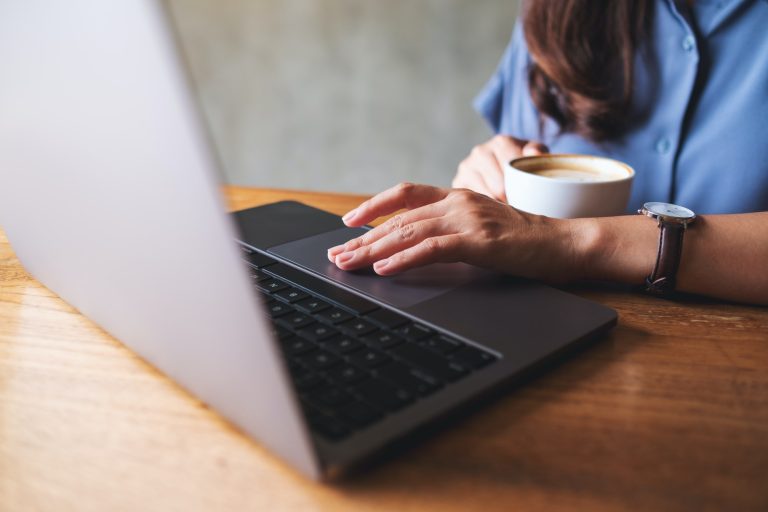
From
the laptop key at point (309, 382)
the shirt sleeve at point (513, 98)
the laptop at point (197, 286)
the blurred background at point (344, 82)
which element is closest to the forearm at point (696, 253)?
the laptop at point (197, 286)

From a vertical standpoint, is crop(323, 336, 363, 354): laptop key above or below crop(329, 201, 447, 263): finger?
below

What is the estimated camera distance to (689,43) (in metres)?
0.93

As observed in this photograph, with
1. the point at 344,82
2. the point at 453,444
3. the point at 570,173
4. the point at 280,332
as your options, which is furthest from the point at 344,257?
the point at 344,82

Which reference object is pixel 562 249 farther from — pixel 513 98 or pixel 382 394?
pixel 513 98

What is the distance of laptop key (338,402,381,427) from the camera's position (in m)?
0.35

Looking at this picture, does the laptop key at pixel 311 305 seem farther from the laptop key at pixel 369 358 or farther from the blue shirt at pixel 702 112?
the blue shirt at pixel 702 112

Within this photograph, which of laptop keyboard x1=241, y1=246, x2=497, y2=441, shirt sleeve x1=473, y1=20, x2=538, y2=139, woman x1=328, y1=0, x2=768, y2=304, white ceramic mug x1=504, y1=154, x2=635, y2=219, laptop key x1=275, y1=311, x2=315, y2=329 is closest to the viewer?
laptop keyboard x1=241, y1=246, x2=497, y2=441

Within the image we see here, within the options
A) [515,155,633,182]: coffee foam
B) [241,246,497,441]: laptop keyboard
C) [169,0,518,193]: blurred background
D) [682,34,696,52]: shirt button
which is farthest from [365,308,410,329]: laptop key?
[169,0,518,193]: blurred background

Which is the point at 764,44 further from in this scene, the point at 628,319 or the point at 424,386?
the point at 424,386

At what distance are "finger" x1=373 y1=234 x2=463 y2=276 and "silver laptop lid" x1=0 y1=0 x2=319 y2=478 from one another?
0.22 metres

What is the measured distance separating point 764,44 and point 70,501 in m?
1.01

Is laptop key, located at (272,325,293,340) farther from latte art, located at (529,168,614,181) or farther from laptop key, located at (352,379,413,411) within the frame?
latte art, located at (529,168,614,181)

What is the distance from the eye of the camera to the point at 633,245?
0.61 meters

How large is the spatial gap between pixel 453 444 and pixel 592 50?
81 centimetres
